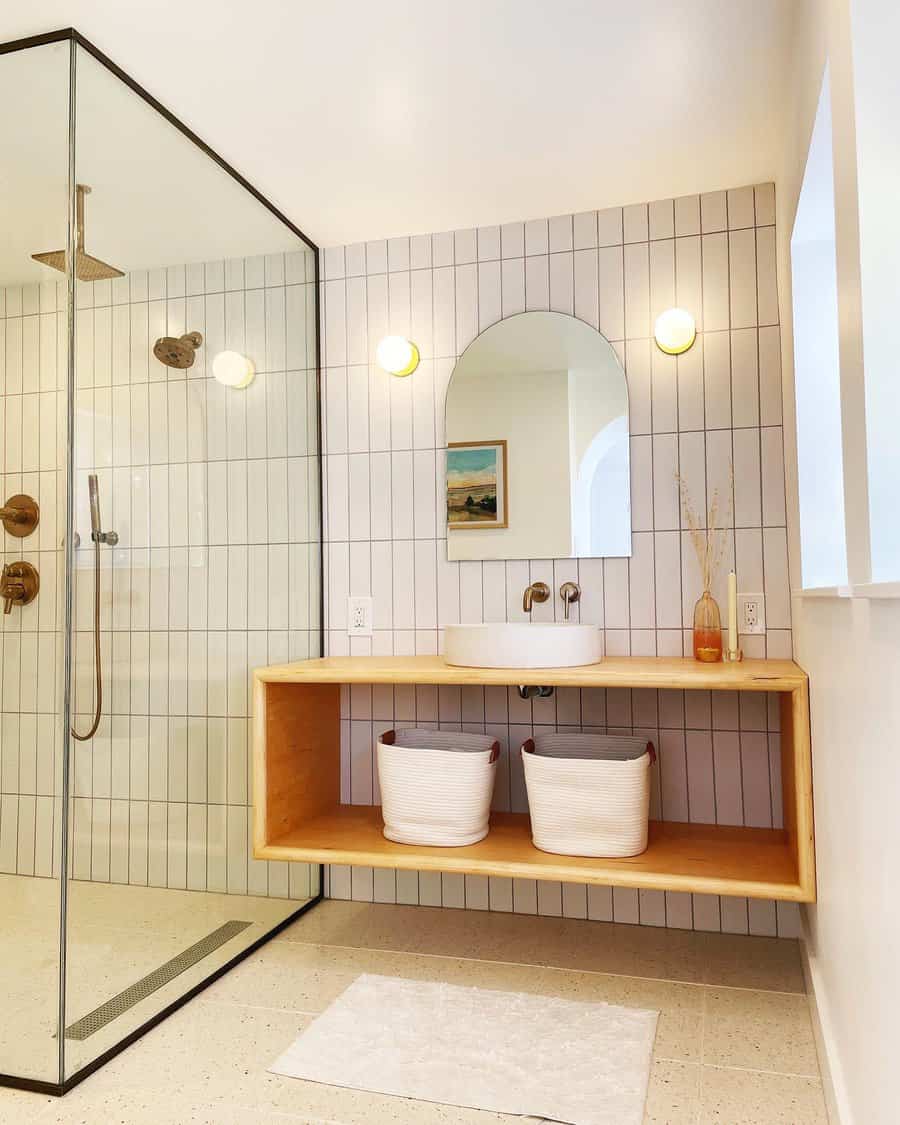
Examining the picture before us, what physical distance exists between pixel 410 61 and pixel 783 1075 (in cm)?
232

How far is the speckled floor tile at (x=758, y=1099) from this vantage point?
1.62 metres

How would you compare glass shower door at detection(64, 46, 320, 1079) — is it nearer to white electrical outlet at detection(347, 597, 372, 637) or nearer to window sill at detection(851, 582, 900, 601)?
white electrical outlet at detection(347, 597, 372, 637)

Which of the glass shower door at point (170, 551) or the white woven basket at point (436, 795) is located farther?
the white woven basket at point (436, 795)

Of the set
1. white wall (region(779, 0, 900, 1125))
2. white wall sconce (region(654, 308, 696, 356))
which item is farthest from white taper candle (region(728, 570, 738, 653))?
white wall sconce (region(654, 308, 696, 356))

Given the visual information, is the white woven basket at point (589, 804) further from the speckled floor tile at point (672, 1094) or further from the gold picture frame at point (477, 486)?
the gold picture frame at point (477, 486)

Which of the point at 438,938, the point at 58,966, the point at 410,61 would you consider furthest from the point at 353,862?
the point at 410,61

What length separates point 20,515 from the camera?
176cm

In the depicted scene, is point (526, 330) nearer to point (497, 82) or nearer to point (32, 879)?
point (497, 82)

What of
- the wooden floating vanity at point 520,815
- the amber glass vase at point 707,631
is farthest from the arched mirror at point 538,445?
the wooden floating vanity at point 520,815

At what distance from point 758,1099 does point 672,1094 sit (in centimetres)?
16

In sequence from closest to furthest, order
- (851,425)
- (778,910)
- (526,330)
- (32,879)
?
(851,425) < (32,879) < (778,910) < (526,330)

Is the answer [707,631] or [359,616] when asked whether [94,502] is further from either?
[707,631]

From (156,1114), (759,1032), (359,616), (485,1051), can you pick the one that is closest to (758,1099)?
(759,1032)

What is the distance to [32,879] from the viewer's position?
5.68 ft
